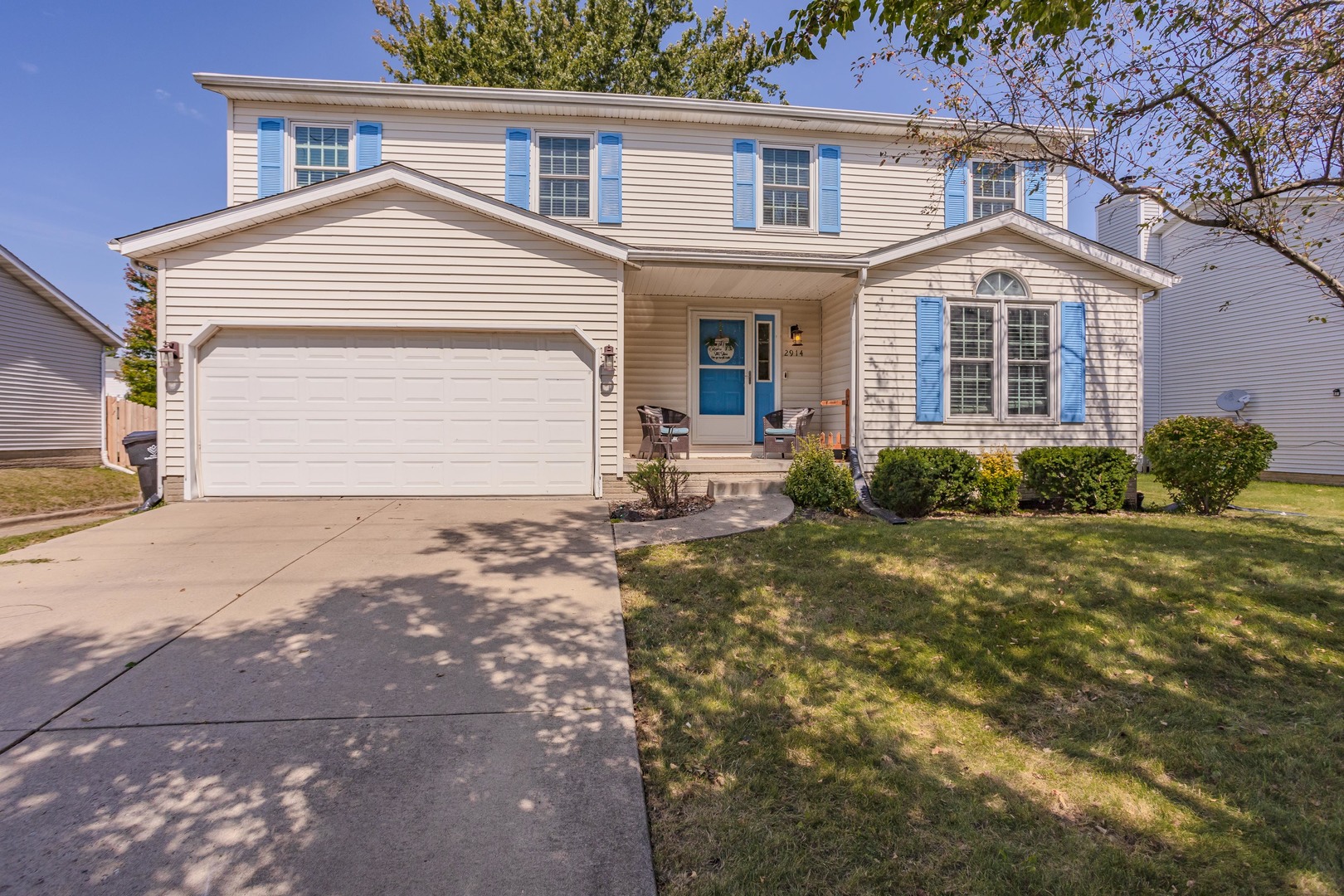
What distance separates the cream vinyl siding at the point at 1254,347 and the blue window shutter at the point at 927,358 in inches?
252

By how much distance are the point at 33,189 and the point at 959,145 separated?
2627cm

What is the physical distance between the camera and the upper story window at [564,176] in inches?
399

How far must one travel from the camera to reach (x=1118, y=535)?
5.93 m

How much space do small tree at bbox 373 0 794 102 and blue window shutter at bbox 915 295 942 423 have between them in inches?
465

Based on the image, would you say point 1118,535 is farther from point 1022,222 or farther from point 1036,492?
point 1022,222

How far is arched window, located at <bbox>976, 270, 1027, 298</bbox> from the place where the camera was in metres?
8.90

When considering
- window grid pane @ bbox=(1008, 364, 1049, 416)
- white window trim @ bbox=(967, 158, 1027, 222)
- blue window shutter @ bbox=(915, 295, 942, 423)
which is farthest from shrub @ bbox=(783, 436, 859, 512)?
white window trim @ bbox=(967, 158, 1027, 222)

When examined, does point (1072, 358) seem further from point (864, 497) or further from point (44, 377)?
point (44, 377)

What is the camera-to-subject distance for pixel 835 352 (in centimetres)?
995

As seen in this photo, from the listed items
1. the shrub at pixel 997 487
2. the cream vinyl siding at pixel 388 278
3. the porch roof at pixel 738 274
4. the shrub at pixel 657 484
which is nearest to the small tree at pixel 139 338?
the cream vinyl siding at pixel 388 278

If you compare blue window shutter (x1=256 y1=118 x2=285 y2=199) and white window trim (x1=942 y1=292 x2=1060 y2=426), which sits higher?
blue window shutter (x1=256 y1=118 x2=285 y2=199)

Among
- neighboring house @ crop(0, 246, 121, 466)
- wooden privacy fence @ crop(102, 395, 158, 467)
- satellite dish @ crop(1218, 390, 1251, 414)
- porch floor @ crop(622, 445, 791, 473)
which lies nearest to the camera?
porch floor @ crop(622, 445, 791, 473)

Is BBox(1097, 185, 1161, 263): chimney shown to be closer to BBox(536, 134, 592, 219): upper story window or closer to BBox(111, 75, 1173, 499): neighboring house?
BBox(111, 75, 1173, 499): neighboring house

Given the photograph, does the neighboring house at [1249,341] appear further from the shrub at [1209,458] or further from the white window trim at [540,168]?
the white window trim at [540,168]
